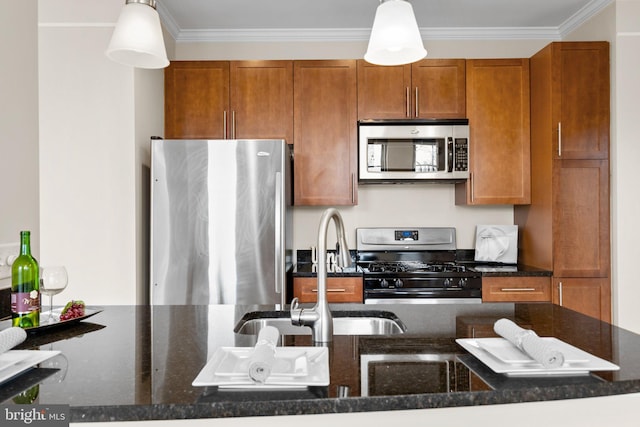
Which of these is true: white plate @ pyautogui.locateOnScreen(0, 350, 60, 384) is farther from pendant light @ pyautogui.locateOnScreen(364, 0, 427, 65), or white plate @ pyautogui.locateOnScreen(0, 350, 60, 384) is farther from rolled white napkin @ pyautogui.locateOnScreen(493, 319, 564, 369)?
pendant light @ pyautogui.locateOnScreen(364, 0, 427, 65)

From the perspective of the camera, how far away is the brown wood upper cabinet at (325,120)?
3400mm

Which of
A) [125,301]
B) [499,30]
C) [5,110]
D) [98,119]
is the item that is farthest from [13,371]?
[499,30]

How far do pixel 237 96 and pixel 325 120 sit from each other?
0.65 meters

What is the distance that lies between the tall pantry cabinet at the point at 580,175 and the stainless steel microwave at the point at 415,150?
593 millimetres

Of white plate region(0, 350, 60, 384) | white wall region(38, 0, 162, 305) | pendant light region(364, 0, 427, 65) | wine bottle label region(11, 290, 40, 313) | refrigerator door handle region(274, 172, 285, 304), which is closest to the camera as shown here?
white plate region(0, 350, 60, 384)

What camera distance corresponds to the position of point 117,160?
2787mm

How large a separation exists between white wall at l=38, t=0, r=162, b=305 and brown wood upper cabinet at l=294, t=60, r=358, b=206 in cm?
113

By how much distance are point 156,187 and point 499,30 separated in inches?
110

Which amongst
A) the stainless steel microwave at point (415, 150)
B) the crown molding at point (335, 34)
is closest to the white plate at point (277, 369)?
the stainless steel microwave at point (415, 150)

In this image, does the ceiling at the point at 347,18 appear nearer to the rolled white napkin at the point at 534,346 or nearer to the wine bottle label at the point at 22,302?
the wine bottle label at the point at 22,302

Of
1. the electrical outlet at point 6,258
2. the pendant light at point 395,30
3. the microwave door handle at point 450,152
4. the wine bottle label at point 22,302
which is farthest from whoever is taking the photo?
the microwave door handle at point 450,152

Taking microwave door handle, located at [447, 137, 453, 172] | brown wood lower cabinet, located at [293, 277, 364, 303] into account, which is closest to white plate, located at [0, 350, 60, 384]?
brown wood lower cabinet, located at [293, 277, 364, 303]

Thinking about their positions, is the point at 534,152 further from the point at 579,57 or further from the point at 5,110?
the point at 5,110

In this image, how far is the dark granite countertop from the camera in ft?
2.91
